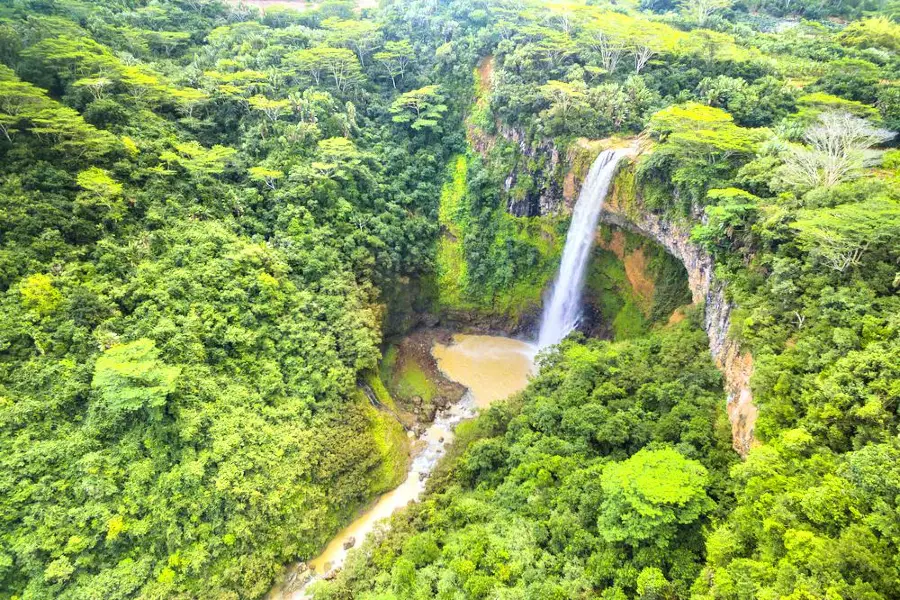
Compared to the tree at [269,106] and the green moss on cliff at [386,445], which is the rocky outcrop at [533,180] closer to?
the tree at [269,106]

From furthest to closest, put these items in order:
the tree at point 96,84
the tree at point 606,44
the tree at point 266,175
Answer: the tree at point 606,44 → the tree at point 266,175 → the tree at point 96,84

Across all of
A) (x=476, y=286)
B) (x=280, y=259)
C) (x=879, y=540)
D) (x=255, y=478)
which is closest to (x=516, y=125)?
(x=476, y=286)

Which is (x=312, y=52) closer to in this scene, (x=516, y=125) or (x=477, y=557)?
(x=516, y=125)

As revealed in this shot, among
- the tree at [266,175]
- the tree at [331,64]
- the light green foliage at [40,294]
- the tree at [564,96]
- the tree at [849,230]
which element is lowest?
A: the light green foliage at [40,294]

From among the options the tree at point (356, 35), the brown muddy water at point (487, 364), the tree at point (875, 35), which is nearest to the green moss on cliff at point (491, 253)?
the brown muddy water at point (487, 364)

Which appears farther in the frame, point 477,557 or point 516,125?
point 516,125

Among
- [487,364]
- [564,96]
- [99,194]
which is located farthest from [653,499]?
[99,194]

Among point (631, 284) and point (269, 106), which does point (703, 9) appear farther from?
point (269, 106)
